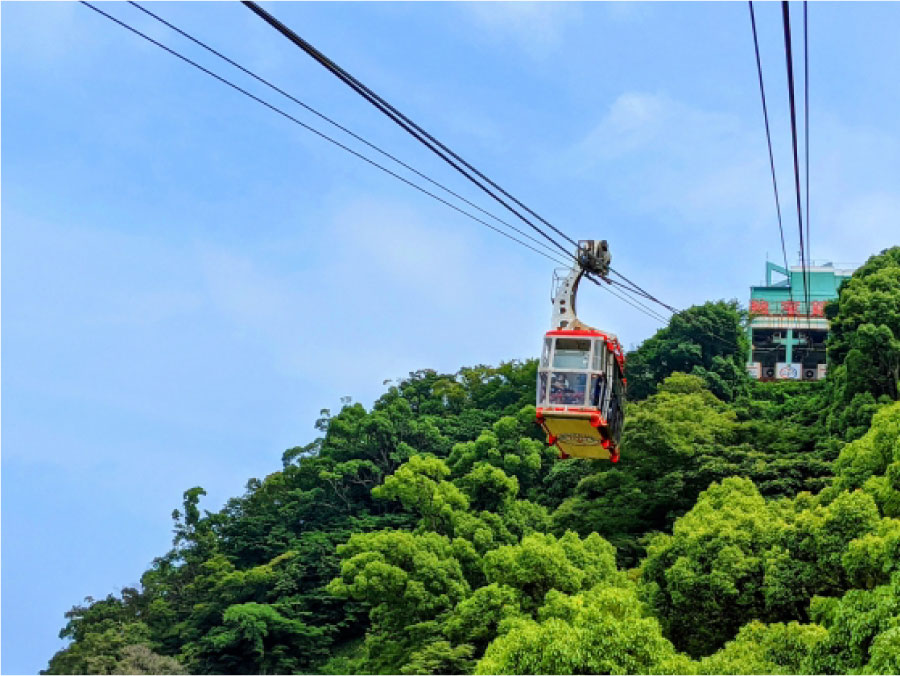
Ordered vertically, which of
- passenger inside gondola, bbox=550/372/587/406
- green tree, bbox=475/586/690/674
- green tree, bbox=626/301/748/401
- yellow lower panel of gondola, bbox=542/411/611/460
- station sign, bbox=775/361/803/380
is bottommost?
green tree, bbox=475/586/690/674

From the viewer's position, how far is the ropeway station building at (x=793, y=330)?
53156 mm

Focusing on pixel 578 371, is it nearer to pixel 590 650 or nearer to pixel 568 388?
pixel 568 388

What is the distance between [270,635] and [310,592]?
194 centimetres

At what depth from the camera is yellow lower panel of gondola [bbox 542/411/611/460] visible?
17.8 meters

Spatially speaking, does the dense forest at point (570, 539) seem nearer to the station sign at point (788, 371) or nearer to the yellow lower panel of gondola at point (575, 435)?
the yellow lower panel of gondola at point (575, 435)

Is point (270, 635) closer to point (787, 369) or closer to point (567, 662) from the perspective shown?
point (567, 662)

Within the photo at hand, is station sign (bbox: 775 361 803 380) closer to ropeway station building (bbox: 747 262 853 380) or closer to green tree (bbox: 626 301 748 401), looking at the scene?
ropeway station building (bbox: 747 262 853 380)

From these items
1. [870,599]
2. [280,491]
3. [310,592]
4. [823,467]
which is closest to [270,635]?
[310,592]

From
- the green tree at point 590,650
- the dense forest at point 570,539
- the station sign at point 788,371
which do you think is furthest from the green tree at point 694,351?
the green tree at point 590,650

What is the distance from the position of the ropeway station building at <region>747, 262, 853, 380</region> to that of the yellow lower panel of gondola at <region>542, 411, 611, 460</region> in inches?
1359

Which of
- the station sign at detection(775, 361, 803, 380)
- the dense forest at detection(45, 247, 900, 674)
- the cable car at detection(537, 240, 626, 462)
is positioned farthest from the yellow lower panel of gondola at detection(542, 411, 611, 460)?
the station sign at detection(775, 361, 803, 380)

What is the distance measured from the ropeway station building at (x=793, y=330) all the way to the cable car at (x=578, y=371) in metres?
35.3

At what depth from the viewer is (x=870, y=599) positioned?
575 inches

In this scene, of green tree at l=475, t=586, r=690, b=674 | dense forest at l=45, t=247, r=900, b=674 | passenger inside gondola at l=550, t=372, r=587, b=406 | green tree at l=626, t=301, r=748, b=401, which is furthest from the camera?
green tree at l=626, t=301, r=748, b=401
